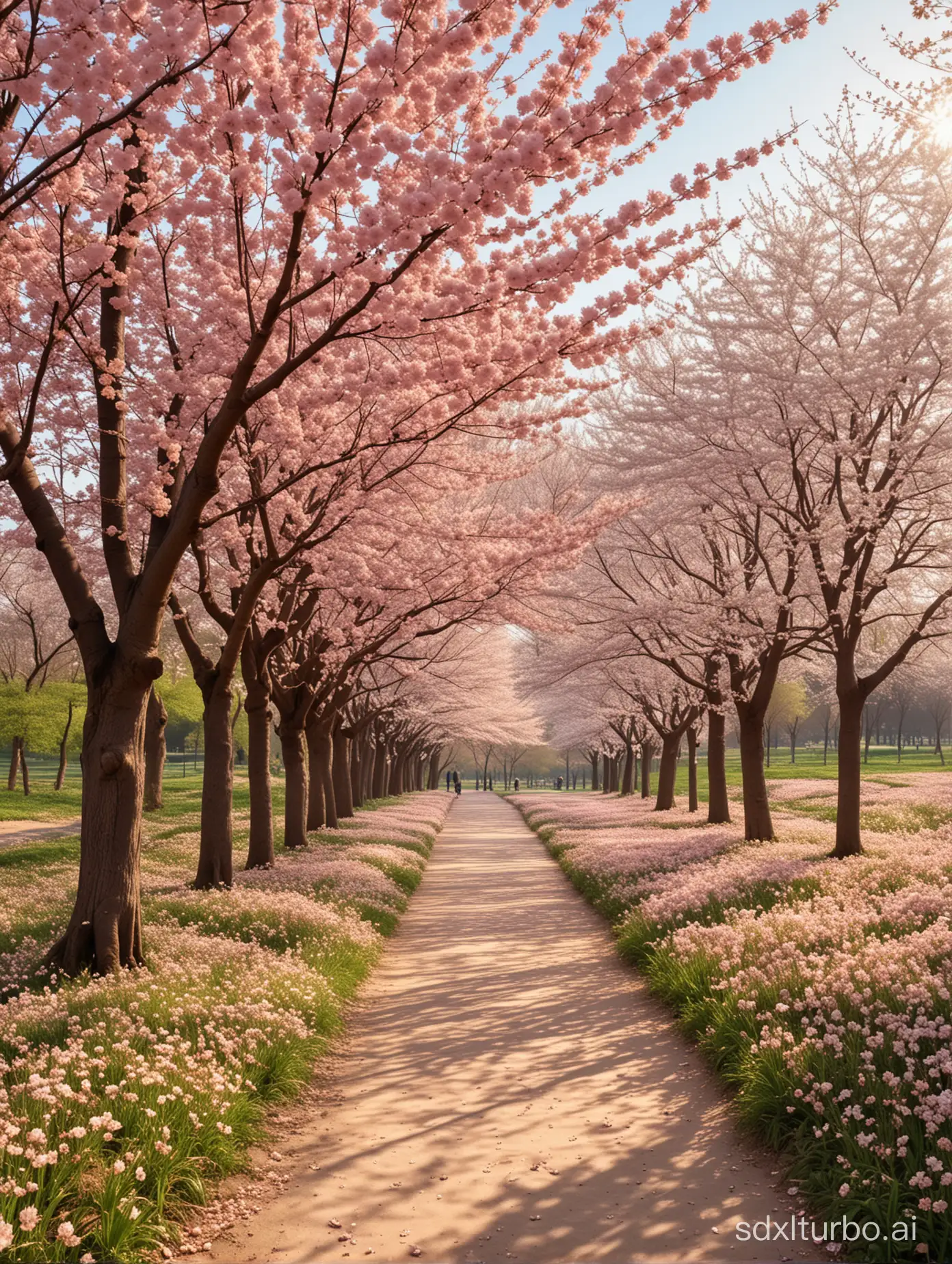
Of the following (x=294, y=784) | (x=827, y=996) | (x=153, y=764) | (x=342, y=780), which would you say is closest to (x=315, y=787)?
(x=294, y=784)

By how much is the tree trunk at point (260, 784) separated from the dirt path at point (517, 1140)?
6.09 meters

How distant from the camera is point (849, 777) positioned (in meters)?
15.9

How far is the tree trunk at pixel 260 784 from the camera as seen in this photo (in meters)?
16.1

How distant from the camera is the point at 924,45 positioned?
25.3ft

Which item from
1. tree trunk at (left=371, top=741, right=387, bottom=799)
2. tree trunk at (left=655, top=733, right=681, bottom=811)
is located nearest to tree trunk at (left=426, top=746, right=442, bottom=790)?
tree trunk at (left=371, top=741, right=387, bottom=799)

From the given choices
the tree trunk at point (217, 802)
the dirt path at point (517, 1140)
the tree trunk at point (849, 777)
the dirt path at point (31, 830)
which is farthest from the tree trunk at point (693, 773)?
the dirt path at point (517, 1140)

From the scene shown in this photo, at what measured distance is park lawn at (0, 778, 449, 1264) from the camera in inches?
171

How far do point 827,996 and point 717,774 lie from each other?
18.7 meters

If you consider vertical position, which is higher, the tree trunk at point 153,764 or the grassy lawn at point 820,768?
the tree trunk at point 153,764

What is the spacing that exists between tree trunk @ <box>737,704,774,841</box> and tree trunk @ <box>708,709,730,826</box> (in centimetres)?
493

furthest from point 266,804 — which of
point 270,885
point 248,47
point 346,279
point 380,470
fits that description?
point 248,47

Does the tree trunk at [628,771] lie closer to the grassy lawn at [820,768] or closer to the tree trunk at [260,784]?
the grassy lawn at [820,768]

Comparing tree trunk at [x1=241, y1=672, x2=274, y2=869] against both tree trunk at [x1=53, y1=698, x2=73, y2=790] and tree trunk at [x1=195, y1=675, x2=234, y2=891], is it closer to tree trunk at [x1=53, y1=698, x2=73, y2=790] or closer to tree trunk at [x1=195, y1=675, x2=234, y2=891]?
tree trunk at [x1=195, y1=675, x2=234, y2=891]

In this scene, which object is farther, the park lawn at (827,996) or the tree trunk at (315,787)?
the tree trunk at (315,787)
